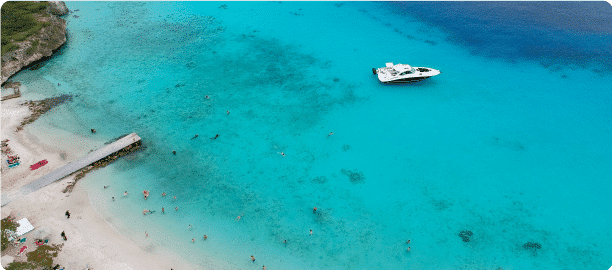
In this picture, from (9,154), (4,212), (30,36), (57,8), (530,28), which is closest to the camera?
(4,212)

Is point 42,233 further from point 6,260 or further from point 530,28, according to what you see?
point 530,28

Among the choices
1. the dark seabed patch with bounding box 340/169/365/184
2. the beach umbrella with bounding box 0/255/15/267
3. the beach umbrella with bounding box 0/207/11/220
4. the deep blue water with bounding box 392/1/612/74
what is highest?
the deep blue water with bounding box 392/1/612/74

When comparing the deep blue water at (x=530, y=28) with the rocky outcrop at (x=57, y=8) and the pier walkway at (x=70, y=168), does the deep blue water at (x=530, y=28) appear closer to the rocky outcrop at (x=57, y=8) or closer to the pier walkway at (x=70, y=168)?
the pier walkway at (x=70, y=168)

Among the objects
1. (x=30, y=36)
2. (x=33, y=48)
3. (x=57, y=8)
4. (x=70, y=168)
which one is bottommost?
(x=70, y=168)

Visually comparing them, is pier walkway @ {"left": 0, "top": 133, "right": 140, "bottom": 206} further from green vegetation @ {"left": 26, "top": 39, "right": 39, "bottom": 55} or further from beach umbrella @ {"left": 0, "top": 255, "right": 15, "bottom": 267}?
green vegetation @ {"left": 26, "top": 39, "right": 39, "bottom": 55}

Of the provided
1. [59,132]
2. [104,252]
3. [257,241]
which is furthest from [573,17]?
[59,132]

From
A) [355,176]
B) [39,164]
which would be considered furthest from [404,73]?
[39,164]

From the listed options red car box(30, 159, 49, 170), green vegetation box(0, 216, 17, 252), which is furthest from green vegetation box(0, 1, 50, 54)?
green vegetation box(0, 216, 17, 252)
